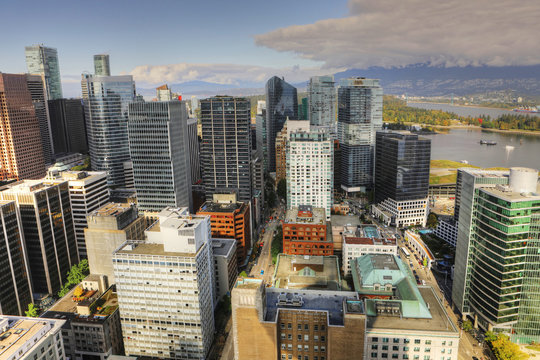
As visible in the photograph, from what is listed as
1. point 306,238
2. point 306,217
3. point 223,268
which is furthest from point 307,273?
point 306,217

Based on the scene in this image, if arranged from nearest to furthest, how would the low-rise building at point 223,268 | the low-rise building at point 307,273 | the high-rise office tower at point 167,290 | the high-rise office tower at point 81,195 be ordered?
1. the high-rise office tower at point 167,290
2. the low-rise building at point 307,273
3. the low-rise building at point 223,268
4. the high-rise office tower at point 81,195

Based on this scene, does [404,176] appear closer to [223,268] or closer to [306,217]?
[306,217]

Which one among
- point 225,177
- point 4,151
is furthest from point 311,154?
point 4,151

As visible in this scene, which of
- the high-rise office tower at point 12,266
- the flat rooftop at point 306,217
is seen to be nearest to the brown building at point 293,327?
the flat rooftop at point 306,217

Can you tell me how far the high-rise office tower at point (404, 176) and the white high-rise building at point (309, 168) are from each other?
30662mm

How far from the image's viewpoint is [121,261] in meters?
74.2

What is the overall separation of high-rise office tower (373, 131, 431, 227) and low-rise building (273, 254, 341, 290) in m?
59.5

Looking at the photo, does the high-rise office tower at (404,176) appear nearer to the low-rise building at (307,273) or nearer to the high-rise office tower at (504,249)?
the low-rise building at (307,273)

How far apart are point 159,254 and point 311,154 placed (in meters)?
78.7

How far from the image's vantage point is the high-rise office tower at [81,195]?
11256 centimetres

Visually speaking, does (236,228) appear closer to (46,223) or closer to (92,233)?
(92,233)

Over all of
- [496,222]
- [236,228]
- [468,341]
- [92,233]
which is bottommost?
[468,341]

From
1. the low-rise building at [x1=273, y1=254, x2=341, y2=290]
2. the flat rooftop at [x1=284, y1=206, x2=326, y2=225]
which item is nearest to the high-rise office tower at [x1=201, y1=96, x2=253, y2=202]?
the flat rooftop at [x1=284, y1=206, x2=326, y2=225]

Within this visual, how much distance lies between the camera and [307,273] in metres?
87.4
